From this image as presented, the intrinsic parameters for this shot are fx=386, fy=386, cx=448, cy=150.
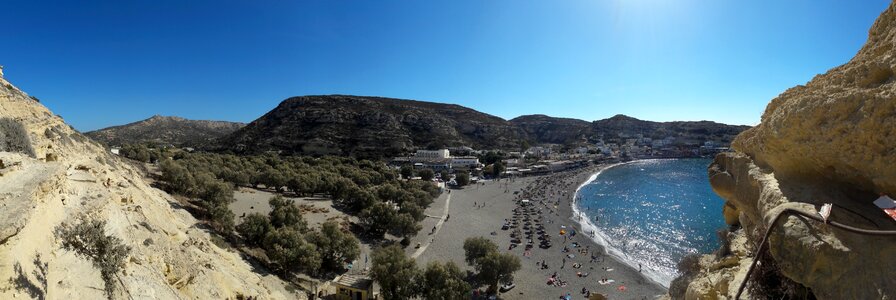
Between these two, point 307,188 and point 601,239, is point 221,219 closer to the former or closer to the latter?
point 307,188

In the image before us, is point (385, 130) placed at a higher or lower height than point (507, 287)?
higher

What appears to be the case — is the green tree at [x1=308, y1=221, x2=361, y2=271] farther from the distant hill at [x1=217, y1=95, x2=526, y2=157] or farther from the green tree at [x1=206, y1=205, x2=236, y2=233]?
the distant hill at [x1=217, y1=95, x2=526, y2=157]

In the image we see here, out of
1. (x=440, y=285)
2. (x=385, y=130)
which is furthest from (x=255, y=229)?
(x=385, y=130)

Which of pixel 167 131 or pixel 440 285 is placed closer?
pixel 440 285

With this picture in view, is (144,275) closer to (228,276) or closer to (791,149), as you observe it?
(228,276)

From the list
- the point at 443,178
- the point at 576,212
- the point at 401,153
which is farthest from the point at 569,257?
the point at 401,153

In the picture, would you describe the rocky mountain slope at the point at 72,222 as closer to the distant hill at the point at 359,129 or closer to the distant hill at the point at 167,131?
the distant hill at the point at 359,129

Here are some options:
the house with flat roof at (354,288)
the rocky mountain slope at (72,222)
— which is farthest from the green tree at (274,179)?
the house with flat roof at (354,288)
